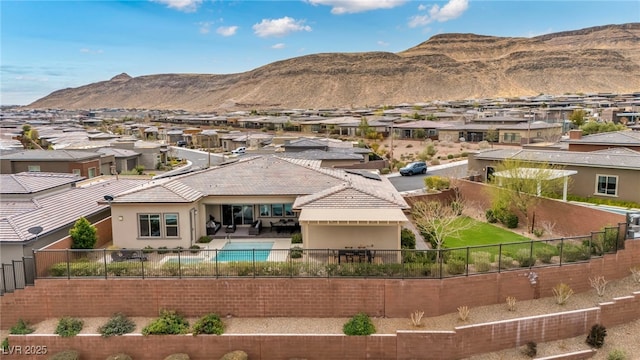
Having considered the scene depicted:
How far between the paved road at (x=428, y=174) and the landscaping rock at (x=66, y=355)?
27644 millimetres

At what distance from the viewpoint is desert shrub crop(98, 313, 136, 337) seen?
18489mm

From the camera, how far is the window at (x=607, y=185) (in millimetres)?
30487

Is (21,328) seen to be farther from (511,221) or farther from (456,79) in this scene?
(456,79)

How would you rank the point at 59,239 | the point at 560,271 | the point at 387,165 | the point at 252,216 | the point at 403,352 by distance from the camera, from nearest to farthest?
the point at 403,352 → the point at 560,271 → the point at 59,239 → the point at 252,216 → the point at 387,165

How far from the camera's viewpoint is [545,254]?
2133 cm

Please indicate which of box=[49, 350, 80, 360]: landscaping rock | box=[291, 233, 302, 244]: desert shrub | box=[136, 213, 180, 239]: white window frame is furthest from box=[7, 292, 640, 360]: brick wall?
box=[291, 233, 302, 244]: desert shrub

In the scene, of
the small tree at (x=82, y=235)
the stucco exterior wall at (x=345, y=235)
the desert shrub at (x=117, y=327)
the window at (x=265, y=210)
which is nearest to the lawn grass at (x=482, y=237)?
the stucco exterior wall at (x=345, y=235)

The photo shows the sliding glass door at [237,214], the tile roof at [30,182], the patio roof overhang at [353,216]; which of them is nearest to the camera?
the patio roof overhang at [353,216]

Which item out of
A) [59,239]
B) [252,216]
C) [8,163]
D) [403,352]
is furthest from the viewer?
[8,163]

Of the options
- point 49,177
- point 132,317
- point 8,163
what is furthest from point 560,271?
point 8,163

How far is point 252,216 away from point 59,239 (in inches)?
397

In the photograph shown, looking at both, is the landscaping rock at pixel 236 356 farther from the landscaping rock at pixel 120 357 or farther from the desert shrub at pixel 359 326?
the desert shrub at pixel 359 326

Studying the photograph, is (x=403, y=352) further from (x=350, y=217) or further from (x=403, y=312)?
(x=350, y=217)

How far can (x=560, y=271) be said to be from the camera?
69.2 ft
